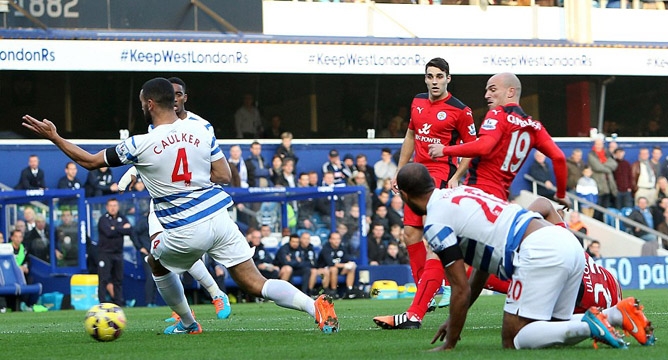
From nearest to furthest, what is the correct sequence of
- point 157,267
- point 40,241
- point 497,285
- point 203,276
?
point 157,267, point 497,285, point 203,276, point 40,241

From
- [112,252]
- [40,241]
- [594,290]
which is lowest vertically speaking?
[112,252]

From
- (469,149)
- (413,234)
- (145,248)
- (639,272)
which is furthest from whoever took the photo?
(639,272)

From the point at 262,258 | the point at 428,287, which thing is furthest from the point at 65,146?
the point at 262,258

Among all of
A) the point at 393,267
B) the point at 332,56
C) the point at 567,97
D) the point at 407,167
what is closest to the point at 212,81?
the point at 332,56

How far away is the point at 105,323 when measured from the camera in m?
9.41

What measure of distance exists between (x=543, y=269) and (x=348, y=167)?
17591mm

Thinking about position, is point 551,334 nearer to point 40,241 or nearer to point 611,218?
point 40,241

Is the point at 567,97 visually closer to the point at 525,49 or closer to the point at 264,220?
the point at 525,49

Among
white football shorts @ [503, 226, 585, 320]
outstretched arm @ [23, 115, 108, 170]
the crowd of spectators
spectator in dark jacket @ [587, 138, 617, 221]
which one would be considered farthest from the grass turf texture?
spectator in dark jacket @ [587, 138, 617, 221]

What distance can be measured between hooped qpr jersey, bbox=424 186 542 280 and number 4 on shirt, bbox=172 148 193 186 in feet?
8.45

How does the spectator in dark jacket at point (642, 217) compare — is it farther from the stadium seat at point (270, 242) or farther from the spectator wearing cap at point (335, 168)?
the stadium seat at point (270, 242)

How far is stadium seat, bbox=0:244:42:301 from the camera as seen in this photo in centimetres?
1998

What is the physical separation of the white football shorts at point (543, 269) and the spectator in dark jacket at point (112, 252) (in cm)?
1377

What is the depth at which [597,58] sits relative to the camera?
2941 cm
